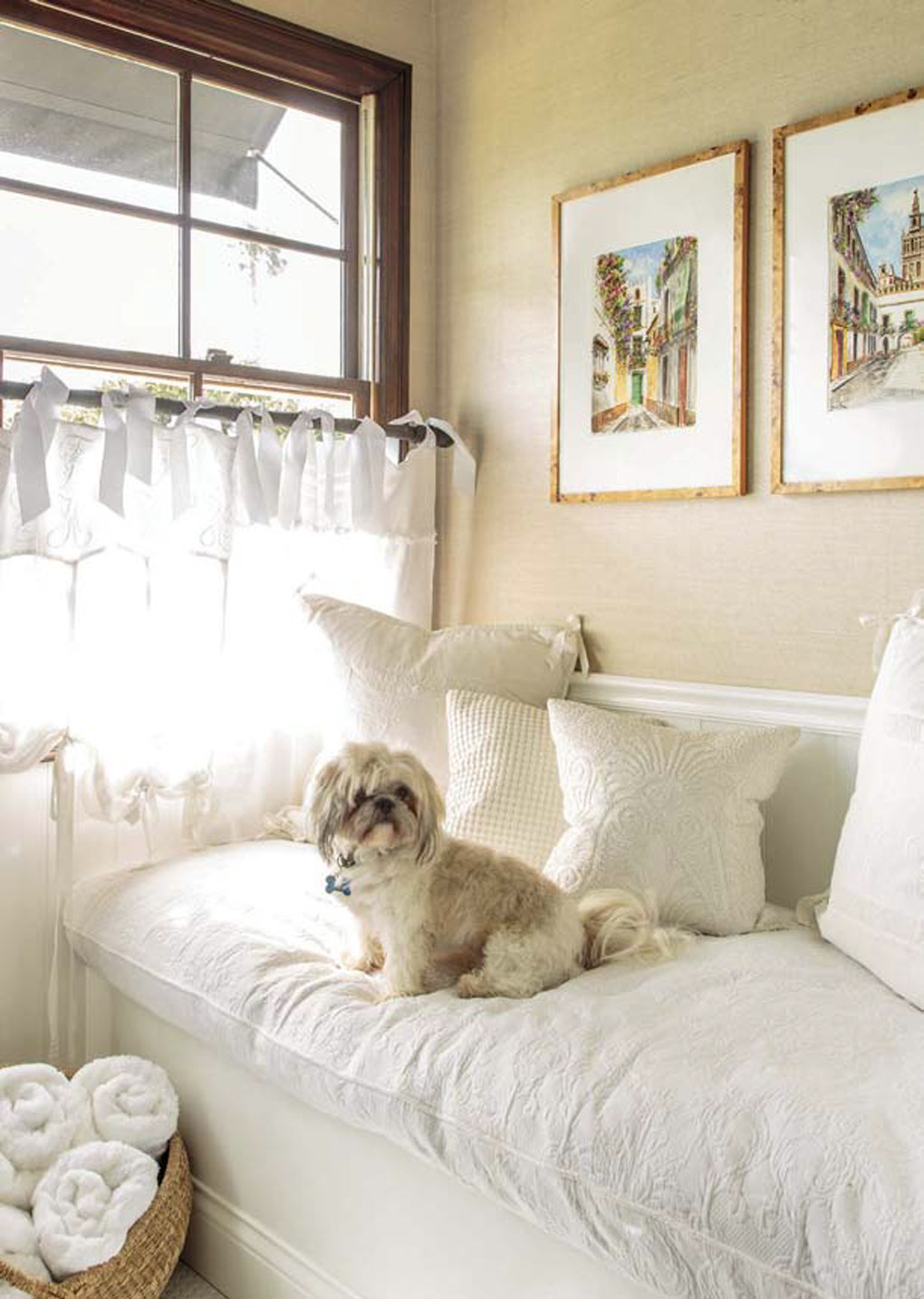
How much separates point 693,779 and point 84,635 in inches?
45.5

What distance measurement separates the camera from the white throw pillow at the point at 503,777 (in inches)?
90.0

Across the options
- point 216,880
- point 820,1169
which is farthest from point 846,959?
point 216,880

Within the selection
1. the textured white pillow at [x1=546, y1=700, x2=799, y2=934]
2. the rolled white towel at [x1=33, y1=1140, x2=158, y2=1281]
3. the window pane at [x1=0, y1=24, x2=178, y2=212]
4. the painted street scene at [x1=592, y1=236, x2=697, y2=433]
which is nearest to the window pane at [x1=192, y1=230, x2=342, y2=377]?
the window pane at [x1=0, y1=24, x2=178, y2=212]

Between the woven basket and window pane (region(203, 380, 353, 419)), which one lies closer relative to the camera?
the woven basket

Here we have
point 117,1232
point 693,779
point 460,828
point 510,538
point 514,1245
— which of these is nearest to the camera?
point 514,1245

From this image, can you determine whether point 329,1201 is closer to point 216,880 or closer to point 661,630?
point 216,880

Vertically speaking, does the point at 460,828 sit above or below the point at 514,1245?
above

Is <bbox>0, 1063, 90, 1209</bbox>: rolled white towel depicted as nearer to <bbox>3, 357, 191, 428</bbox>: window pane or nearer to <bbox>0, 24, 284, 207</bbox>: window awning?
<bbox>3, 357, 191, 428</bbox>: window pane

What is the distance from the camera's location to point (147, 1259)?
187 centimetres

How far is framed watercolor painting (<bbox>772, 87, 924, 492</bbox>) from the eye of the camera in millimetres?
2064

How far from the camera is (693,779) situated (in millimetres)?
2100

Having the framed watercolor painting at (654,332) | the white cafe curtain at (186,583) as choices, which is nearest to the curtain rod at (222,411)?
the white cafe curtain at (186,583)

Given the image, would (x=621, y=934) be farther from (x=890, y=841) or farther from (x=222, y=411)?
(x=222, y=411)

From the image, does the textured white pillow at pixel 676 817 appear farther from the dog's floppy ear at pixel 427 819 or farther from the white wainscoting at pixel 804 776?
the dog's floppy ear at pixel 427 819
